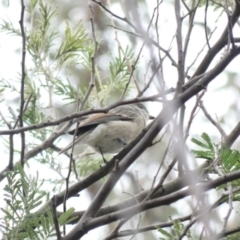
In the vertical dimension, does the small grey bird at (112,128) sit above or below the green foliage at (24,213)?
above

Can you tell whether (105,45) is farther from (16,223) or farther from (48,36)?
(16,223)

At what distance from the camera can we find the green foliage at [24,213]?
1930 millimetres

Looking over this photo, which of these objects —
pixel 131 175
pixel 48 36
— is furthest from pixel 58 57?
pixel 131 175

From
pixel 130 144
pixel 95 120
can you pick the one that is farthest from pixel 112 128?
pixel 130 144

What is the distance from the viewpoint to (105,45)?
7.23m

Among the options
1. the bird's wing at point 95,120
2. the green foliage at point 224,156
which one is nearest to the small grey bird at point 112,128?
the bird's wing at point 95,120

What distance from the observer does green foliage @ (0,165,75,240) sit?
76.0 inches

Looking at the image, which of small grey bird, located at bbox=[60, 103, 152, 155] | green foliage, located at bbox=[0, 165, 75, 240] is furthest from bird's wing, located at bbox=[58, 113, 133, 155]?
green foliage, located at bbox=[0, 165, 75, 240]

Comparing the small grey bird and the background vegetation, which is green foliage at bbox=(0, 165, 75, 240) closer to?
the background vegetation

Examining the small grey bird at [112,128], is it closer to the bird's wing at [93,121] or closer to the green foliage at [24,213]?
the bird's wing at [93,121]

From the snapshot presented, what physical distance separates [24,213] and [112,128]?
92.3 inches

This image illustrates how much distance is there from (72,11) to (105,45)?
0.98 metres

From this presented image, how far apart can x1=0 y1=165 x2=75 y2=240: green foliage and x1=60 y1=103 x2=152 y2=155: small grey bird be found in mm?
1813

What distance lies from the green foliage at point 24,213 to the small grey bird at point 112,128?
1813mm
